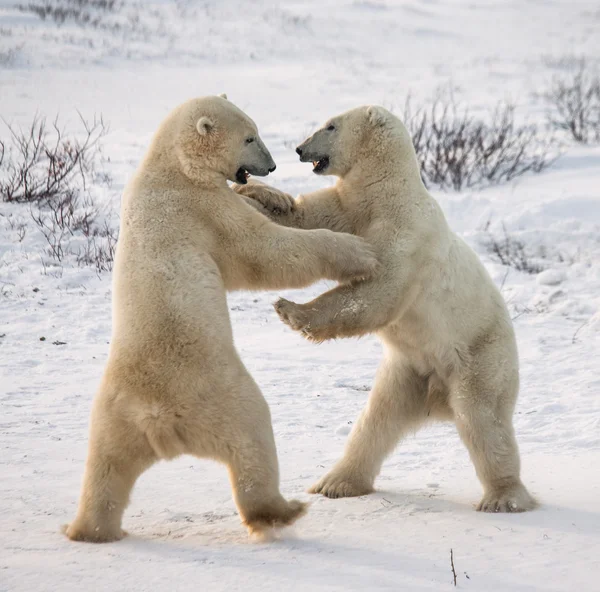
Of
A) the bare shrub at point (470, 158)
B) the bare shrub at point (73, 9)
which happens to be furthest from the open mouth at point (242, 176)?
the bare shrub at point (73, 9)

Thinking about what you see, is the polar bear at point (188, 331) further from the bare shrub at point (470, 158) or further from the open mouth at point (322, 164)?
the bare shrub at point (470, 158)

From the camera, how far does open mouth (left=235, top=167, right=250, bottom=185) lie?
134 inches

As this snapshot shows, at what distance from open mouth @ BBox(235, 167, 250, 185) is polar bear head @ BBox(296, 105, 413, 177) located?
0.54 metres

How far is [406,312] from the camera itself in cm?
366

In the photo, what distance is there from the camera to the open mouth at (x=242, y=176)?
3396mm

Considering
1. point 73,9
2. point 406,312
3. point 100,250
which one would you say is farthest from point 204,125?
point 73,9

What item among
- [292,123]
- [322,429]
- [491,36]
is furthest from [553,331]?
[491,36]

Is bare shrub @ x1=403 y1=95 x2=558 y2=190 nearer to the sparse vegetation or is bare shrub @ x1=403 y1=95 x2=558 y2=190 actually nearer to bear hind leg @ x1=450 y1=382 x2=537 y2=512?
the sparse vegetation

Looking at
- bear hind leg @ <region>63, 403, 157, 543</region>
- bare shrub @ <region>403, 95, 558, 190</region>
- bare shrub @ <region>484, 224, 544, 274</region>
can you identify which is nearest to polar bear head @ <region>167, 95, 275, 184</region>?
bear hind leg @ <region>63, 403, 157, 543</region>

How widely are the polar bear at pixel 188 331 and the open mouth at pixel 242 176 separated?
10 centimetres

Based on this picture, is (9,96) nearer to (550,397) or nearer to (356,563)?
(550,397)

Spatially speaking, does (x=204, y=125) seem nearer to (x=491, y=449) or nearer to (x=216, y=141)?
(x=216, y=141)

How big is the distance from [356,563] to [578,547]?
0.80 metres

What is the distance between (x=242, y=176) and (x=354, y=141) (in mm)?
645
